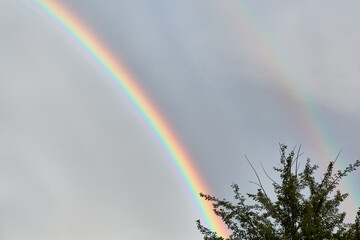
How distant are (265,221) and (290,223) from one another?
77 centimetres

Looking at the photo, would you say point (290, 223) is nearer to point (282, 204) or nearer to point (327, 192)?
point (282, 204)

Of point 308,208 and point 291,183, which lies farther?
point 291,183

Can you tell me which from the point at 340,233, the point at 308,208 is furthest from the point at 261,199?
the point at 340,233

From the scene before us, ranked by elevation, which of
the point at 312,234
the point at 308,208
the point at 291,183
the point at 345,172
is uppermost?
the point at 345,172

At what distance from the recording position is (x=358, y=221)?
12453mm

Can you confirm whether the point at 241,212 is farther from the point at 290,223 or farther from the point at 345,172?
the point at 345,172

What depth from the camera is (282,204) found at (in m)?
12.9

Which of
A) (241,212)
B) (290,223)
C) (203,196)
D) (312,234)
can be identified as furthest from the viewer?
(203,196)

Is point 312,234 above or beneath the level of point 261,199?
beneath

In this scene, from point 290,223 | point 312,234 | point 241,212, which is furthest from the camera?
point 241,212

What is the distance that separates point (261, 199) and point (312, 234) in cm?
212

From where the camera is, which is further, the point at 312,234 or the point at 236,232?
the point at 236,232

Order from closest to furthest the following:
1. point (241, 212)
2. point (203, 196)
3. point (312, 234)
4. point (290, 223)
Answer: point (312, 234) → point (290, 223) → point (241, 212) → point (203, 196)

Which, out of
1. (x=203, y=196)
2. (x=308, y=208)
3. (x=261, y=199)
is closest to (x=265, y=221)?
(x=261, y=199)
